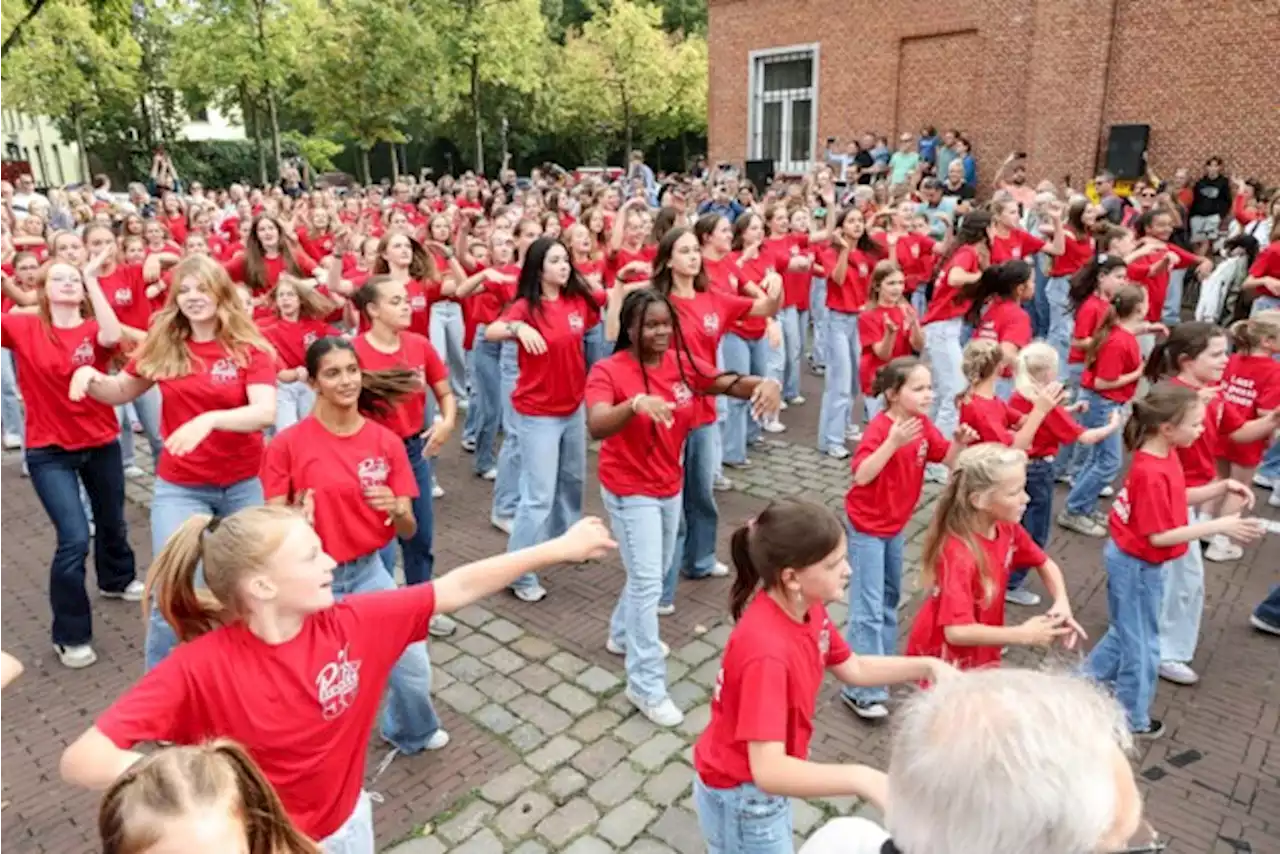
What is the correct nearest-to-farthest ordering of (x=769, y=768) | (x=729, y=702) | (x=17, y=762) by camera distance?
1. (x=769, y=768)
2. (x=729, y=702)
3. (x=17, y=762)

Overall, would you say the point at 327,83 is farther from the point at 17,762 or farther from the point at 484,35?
the point at 17,762

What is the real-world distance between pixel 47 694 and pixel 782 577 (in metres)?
4.38

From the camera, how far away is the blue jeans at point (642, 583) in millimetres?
4559

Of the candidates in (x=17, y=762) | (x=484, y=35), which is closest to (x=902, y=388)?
(x=17, y=762)

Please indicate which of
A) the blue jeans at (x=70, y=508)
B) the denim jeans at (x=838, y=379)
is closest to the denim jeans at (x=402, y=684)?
the blue jeans at (x=70, y=508)

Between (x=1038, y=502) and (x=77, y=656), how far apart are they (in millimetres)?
5690

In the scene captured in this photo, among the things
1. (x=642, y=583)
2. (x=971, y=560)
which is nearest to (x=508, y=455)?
(x=642, y=583)

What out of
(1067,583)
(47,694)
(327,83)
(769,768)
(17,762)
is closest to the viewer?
(769,768)

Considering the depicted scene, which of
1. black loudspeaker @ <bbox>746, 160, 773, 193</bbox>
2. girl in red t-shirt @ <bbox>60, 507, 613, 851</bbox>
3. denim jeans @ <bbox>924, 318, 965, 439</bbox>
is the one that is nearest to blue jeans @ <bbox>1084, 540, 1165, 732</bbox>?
girl in red t-shirt @ <bbox>60, 507, 613, 851</bbox>

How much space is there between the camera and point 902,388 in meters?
4.45

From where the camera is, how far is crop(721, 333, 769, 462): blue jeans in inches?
314

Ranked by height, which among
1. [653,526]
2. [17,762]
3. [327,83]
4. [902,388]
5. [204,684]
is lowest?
[17,762]

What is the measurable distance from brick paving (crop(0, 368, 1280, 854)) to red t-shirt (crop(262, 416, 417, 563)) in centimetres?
111

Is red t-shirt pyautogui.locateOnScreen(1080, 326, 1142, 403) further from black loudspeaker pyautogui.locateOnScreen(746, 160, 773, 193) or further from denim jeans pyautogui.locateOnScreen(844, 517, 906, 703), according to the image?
black loudspeaker pyautogui.locateOnScreen(746, 160, 773, 193)
